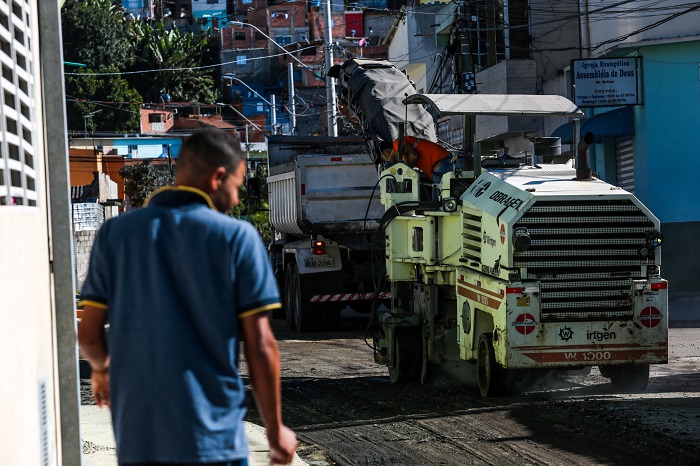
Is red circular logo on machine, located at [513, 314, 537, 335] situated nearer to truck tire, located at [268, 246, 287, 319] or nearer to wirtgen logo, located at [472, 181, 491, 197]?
wirtgen logo, located at [472, 181, 491, 197]

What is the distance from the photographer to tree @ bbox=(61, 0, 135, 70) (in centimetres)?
7750

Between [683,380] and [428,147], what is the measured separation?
3.92 metres

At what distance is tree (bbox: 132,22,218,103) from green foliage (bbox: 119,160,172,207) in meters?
15.2

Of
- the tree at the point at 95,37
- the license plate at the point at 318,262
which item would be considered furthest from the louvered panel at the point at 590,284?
the tree at the point at 95,37

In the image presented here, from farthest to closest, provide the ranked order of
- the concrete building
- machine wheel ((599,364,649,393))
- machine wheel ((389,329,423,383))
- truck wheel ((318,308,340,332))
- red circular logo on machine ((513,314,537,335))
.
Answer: the concrete building, truck wheel ((318,308,340,332)), machine wheel ((389,329,423,383)), machine wheel ((599,364,649,393)), red circular logo on machine ((513,314,537,335))

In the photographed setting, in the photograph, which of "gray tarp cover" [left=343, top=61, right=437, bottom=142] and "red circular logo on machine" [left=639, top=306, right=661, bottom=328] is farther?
"gray tarp cover" [left=343, top=61, right=437, bottom=142]

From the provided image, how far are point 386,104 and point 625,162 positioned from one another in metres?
12.3

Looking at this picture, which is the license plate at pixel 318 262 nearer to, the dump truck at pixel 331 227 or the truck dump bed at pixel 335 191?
the dump truck at pixel 331 227

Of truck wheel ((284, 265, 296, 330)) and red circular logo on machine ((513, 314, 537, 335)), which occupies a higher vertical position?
red circular logo on machine ((513, 314, 537, 335))

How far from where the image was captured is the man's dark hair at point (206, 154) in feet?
14.6

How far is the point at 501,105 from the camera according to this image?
12883mm

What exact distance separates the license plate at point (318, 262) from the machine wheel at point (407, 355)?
24.7ft

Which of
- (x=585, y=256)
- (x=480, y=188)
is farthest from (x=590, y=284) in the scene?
(x=480, y=188)

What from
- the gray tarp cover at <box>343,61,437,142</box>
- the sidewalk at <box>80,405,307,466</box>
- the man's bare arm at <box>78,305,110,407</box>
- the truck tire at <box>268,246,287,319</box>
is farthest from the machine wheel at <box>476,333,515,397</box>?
the truck tire at <box>268,246,287,319</box>
